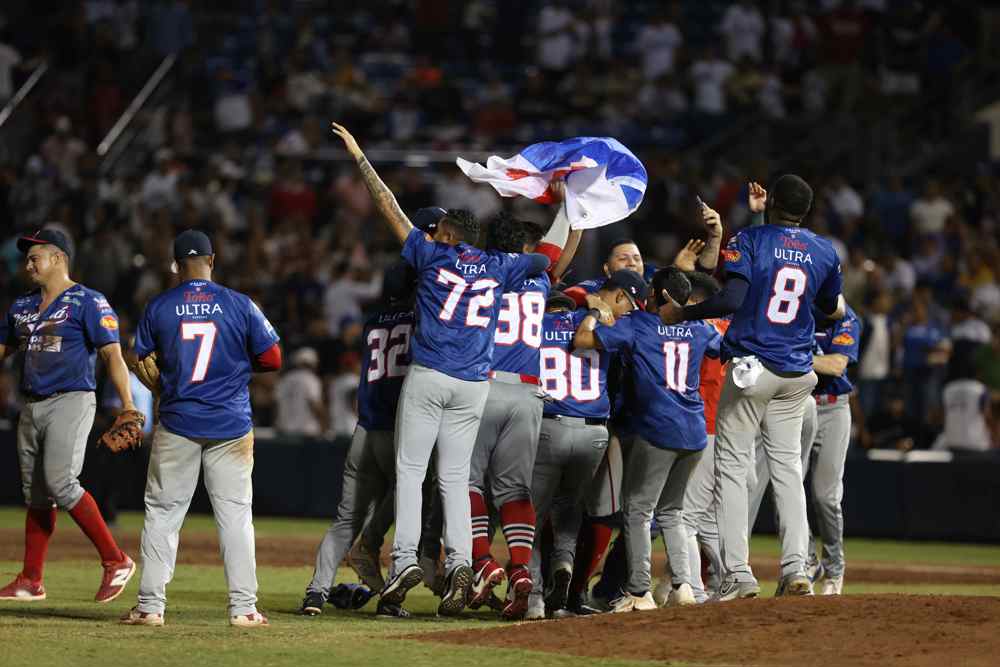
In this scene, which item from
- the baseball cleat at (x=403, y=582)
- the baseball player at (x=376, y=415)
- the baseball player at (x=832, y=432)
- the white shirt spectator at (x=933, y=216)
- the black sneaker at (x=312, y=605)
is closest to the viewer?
the baseball cleat at (x=403, y=582)

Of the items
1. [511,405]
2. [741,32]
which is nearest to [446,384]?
[511,405]

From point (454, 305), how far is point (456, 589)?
1.69 m

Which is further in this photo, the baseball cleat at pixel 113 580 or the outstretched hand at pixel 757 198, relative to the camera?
the baseball cleat at pixel 113 580

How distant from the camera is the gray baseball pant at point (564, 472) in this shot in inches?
Result: 427

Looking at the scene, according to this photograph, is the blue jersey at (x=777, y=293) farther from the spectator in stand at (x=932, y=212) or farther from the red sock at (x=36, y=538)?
the spectator in stand at (x=932, y=212)

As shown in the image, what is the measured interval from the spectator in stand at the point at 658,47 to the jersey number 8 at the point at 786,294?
49.5ft

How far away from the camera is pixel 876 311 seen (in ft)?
63.2

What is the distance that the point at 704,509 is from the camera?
11516 mm

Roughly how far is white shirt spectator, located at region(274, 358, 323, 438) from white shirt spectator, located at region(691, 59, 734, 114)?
7.81 meters

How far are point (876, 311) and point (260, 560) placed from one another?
7916mm

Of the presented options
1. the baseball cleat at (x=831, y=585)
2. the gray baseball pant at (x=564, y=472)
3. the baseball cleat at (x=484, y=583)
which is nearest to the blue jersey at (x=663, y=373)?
the gray baseball pant at (x=564, y=472)

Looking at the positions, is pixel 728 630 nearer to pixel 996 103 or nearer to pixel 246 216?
pixel 246 216

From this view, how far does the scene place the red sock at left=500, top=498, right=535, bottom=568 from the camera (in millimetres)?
10469

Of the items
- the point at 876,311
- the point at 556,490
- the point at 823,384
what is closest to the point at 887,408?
the point at 876,311
